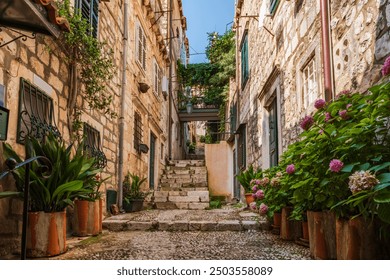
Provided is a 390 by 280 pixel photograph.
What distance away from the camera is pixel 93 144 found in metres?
4.61

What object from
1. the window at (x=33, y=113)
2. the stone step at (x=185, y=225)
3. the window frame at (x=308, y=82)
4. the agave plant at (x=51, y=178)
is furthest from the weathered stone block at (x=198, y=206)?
the agave plant at (x=51, y=178)

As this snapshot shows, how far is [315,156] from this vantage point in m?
2.27

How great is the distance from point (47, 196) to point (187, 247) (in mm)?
1247

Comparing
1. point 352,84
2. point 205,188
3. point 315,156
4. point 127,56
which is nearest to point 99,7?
point 127,56

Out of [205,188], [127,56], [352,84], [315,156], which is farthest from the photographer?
[205,188]

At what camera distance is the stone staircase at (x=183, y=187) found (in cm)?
739

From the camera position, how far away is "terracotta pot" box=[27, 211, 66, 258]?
8.52 feet

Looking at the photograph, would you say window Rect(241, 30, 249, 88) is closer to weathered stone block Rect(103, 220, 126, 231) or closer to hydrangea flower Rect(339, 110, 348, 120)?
weathered stone block Rect(103, 220, 126, 231)

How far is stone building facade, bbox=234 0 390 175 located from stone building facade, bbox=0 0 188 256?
7.75 feet

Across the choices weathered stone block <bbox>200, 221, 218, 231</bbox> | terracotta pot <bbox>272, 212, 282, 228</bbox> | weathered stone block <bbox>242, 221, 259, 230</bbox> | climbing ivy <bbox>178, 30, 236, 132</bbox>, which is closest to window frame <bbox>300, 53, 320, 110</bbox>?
terracotta pot <bbox>272, 212, 282, 228</bbox>

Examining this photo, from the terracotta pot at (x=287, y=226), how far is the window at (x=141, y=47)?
5033mm

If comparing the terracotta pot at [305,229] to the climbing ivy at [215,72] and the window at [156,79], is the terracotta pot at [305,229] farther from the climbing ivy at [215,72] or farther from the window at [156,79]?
the climbing ivy at [215,72]
